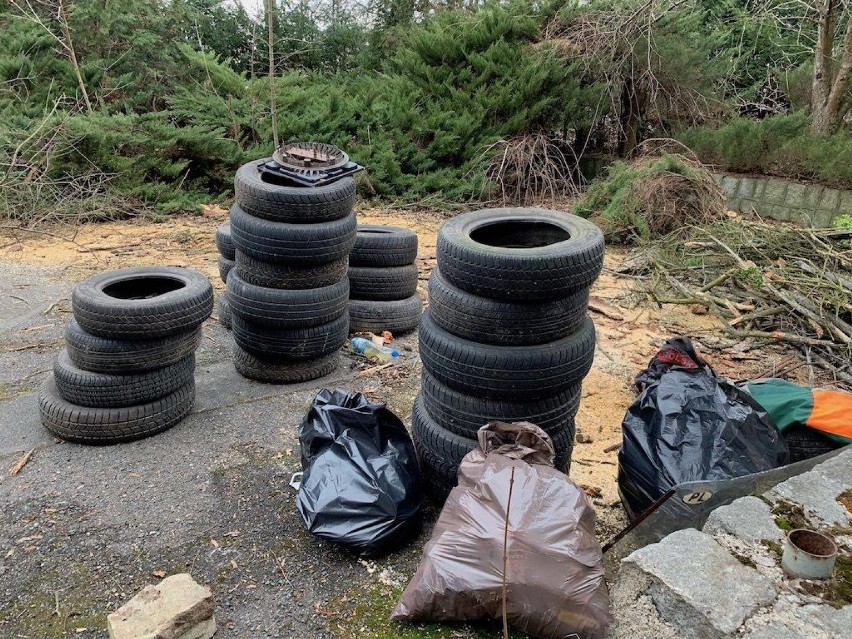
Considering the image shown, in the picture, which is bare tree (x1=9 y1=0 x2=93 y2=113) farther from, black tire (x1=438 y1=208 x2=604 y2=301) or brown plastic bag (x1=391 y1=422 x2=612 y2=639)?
brown plastic bag (x1=391 y1=422 x2=612 y2=639)

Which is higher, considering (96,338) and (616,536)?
(96,338)

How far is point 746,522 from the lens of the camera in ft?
8.14

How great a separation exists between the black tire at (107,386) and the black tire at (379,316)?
192cm

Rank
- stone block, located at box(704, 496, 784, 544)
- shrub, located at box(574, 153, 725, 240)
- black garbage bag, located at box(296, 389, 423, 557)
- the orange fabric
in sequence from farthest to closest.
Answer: shrub, located at box(574, 153, 725, 240), the orange fabric, black garbage bag, located at box(296, 389, 423, 557), stone block, located at box(704, 496, 784, 544)

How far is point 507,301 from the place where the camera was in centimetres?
285

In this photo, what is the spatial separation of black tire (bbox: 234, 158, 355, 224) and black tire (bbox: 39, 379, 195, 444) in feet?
4.52

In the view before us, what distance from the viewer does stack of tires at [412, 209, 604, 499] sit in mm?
2805

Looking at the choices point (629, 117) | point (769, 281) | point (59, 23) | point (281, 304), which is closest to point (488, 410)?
point (281, 304)

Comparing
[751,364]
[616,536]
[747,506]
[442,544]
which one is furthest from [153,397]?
[751,364]

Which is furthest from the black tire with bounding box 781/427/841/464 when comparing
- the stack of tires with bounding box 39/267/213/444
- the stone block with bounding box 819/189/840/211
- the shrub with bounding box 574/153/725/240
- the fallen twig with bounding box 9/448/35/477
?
the stone block with bounding box 819/189/840/211

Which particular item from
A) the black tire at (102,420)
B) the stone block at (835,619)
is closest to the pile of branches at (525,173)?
the black tire at (102,420)

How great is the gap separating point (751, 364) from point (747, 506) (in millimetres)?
3138

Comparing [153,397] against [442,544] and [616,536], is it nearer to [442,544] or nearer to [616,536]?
[442,544]

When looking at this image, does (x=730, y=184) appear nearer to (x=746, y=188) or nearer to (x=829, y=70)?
(x=746, y=188)
